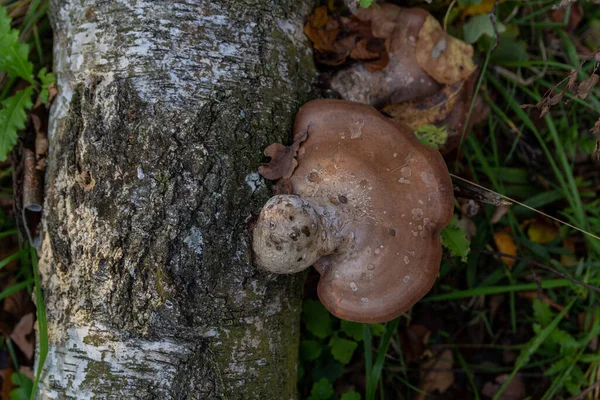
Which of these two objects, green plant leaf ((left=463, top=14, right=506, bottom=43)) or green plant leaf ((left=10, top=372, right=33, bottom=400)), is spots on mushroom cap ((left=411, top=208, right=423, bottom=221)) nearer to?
green plant leaf ((left=463, top=14, right=506, bottom=43))

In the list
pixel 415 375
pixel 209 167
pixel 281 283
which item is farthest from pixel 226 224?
pixel 415 375

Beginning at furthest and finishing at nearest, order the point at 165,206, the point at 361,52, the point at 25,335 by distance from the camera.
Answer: the point at 25,335 < the point at 361,52 < the point at 165,206

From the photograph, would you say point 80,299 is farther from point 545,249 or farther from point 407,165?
point 545,249

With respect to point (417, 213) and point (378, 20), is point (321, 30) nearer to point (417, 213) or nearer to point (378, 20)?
point (378, 20)

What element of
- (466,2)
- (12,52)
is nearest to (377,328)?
(466,2)

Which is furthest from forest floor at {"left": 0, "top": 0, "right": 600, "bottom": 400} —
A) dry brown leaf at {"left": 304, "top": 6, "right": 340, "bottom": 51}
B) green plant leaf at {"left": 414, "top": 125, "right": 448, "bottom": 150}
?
dry brown leaf at {"left": 304, "top": 6, "right": 340, "bottom": 51}

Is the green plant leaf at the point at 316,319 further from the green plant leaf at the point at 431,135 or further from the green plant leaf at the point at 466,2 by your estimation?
the green plant leaf at the point at 466,2
